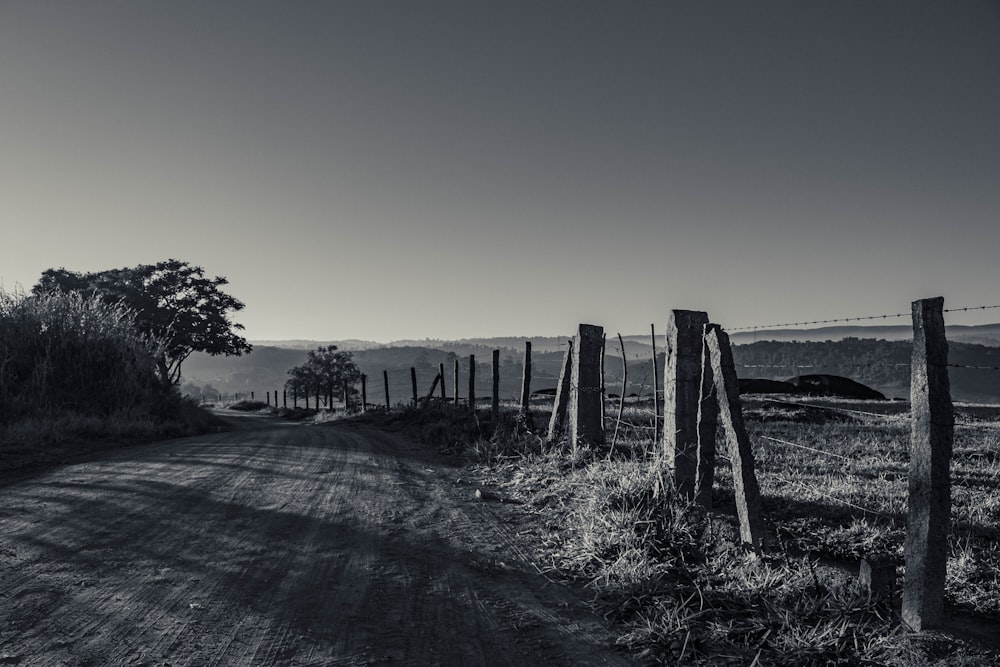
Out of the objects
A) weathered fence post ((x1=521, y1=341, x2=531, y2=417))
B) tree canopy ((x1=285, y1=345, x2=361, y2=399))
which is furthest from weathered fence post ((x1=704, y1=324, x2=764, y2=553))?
tree canopy ((x1=285, y1=345, x2=361, y2=399))

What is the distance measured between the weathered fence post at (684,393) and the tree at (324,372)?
184 feet

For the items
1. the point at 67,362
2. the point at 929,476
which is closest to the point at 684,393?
the point at 929,476

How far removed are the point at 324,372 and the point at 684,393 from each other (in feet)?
199

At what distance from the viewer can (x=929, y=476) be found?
11.1 feet

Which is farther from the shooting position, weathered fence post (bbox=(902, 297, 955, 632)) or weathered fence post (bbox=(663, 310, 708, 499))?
weathered fence post (bbox=(663, 310, 708, 499))

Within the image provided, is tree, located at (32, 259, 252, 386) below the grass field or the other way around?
the other way around

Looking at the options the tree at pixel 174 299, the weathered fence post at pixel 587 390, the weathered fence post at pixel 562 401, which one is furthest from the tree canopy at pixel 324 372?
the weathered fence post at pixel 587 390

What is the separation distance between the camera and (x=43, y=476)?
309 inches

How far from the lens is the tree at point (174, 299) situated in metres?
37.3

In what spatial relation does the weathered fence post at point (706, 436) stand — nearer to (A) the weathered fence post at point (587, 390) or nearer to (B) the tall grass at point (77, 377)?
(A) the weathered fence post at point (587, 390)

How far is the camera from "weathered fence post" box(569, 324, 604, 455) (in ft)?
28.1

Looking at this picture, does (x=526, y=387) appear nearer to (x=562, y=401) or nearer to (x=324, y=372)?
(x=562, y=401)

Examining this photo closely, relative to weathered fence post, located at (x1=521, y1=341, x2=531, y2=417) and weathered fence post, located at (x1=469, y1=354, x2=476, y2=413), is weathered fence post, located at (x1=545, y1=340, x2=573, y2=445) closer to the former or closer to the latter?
weathered fence post, located at (x1=521, y1=341, x2=531, y2=417)

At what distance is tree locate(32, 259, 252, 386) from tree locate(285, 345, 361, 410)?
19122mm
